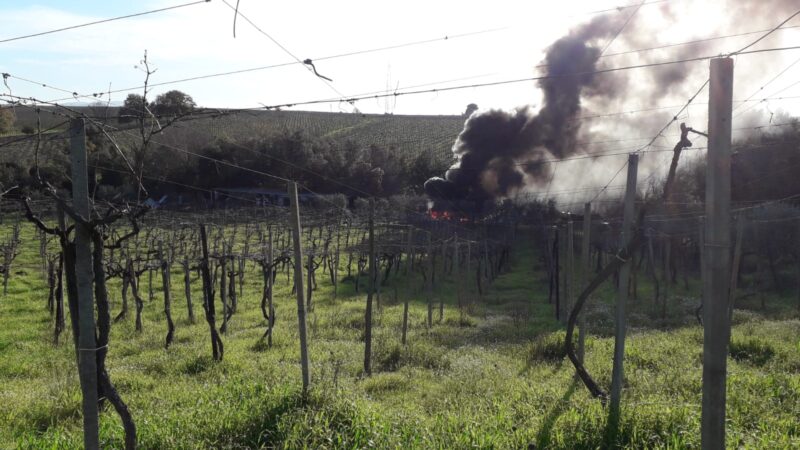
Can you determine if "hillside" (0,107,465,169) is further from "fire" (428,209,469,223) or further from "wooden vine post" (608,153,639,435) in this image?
"wooden vine post" (608,153,639,435)

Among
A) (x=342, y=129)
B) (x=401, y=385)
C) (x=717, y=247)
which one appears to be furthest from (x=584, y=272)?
(x=342, y=129)

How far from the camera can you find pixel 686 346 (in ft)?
42.2

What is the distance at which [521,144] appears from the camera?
38.6 meters

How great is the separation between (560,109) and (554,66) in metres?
2.54

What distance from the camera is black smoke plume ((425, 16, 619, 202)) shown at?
37.4m

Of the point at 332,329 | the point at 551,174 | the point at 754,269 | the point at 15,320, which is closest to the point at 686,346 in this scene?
the point at 332,329

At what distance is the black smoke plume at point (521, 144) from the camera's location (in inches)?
1474

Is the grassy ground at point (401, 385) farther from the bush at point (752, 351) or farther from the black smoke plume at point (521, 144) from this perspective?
the black smoke plume at point (521, 144)

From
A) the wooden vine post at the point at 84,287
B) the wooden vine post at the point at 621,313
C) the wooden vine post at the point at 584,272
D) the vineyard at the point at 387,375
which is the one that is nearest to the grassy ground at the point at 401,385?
the vineyard at the point at 387,375

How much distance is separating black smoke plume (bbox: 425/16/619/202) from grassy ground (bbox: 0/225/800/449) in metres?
20.4

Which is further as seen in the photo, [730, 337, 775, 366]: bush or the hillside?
the hillside

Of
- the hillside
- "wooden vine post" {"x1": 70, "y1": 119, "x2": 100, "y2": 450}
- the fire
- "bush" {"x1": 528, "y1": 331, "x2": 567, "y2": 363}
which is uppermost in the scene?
the hillside

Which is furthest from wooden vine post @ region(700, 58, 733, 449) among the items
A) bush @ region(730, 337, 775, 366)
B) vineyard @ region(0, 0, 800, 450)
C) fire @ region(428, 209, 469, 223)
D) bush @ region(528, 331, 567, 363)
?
fire @ region(428, 209, 469, 223)

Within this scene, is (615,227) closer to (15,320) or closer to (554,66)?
(554,66)
